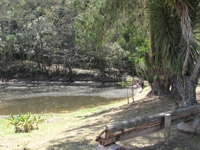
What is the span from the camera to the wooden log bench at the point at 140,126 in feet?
14.0

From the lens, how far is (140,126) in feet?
15.2

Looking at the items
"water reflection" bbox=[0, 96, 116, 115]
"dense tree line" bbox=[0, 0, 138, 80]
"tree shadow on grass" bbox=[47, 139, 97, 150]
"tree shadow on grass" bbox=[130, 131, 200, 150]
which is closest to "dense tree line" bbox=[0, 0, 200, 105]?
"tree shadow on grass" bbox=[130, 131, 200, 150]

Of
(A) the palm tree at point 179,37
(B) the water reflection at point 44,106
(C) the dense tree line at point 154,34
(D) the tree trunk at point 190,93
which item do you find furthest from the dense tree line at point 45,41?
(D) the tree trunk at point 190,93

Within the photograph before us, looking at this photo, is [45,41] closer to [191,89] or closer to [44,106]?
[44,106]

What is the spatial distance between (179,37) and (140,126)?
12.1ft

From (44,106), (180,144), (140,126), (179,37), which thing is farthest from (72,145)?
(44,106)

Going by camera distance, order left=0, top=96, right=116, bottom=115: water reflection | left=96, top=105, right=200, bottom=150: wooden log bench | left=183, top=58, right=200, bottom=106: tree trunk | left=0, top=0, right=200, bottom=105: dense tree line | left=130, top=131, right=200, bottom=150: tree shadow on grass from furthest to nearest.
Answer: left=0, top=96, right=116, bottom=115: water reflection < left=0, top=0, right=200, bottom=105: dense tree line < left=183, top=58, right=200, bottom=106: tree trunk < left=130, top=131, right=200, bottom=150: tree shadow on grass < left=96, top=105, right=200, bottom=150: wooden log bench

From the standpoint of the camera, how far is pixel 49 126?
33.5 ft

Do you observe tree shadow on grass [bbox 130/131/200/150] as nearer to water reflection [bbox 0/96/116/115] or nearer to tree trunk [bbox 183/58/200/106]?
tree trunk [bbox 183/58/200/106]

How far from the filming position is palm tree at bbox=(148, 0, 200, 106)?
20.2 feet

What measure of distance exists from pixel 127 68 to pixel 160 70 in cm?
2576

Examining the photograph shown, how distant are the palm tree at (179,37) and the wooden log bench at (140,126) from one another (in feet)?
3.04

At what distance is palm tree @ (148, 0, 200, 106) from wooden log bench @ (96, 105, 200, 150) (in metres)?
0.93

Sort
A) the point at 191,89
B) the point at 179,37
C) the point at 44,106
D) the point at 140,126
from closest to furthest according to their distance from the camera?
the point at 140,126, the point at 191,89, the point at 179,37, the point at 44,106
